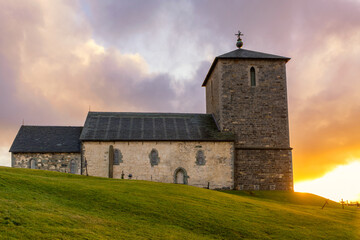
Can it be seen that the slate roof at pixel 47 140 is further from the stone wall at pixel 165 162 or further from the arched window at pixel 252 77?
the arched window at pixel 252 77

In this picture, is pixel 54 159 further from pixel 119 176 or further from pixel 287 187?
pixel 287 187

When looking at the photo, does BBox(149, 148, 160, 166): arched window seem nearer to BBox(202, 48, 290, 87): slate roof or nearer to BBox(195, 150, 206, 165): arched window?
BBox(195, 150, 206, 165): arched window

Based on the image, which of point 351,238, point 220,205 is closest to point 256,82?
point 220,205

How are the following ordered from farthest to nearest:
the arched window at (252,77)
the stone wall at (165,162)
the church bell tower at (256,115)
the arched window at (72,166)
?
the arched window at (252,77) < the church bell tower at (256,115) < the arched window at (72,166) < the stone wall at (165,162)

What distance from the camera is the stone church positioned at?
3597 centimetres

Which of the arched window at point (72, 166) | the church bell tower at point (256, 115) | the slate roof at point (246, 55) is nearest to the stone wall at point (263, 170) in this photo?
the church bell tower at point (256, 115)

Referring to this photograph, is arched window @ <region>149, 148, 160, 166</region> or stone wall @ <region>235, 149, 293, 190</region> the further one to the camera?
stone wall @ <region>235, 149, 293, 190</region>

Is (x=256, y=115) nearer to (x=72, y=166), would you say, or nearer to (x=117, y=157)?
(x=117, y=157)

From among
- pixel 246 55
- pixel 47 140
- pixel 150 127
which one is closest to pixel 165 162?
pixel 150 127

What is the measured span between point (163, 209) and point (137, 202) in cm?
162

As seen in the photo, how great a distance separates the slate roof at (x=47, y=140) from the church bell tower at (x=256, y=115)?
16315 mm

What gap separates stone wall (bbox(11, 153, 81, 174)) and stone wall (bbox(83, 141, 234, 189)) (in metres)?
2.03

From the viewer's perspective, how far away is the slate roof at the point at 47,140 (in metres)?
36.8

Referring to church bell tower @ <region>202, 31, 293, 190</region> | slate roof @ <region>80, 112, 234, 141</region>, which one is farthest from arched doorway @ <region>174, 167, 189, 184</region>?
church bell tower @ <region>202, 31, 293, 190</region>
